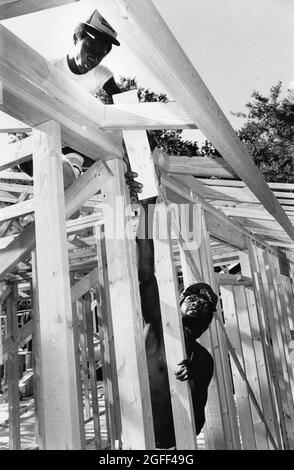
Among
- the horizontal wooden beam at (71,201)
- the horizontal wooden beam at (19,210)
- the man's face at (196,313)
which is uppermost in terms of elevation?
the horizontal wooden beam at (19,210)

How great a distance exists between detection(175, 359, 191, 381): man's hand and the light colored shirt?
184cm

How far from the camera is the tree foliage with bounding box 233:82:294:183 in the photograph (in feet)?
47.0

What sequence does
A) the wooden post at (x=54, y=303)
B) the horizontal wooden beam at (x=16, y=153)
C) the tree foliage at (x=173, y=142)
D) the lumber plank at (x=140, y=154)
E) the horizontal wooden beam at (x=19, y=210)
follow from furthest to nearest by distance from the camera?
the tree foliage at (x=173, y=142) → the horizontal wooden beam at (x=19, y=210) → the lumber plank at (x=140, y=154) → the horizontal wooden beam at (x=16, y=153) → the wooden post at (x=54, y=303)

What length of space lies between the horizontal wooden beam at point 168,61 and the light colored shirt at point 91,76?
3.16 ft

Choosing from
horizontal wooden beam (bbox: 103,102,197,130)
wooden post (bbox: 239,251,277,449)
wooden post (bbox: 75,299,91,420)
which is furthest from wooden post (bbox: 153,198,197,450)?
wooden post (bbox: 75,299,91,420)

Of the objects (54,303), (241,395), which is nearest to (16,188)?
(54,303)

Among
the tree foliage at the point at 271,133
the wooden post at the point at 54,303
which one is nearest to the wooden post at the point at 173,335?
the wooden post at the point at 54,303

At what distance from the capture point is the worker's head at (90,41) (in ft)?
8.29

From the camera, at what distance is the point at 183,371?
2480 millimetres

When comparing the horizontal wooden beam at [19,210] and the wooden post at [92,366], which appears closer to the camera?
the horizontal wooden beam at [19,210]

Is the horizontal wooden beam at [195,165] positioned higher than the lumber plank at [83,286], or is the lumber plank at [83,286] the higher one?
the horizontal wooden beam at [195,165]

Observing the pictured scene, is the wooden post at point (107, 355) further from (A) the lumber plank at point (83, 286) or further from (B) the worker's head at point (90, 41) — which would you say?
(B) the worker's head at point (90, 41)

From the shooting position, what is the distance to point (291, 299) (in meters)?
7.28
